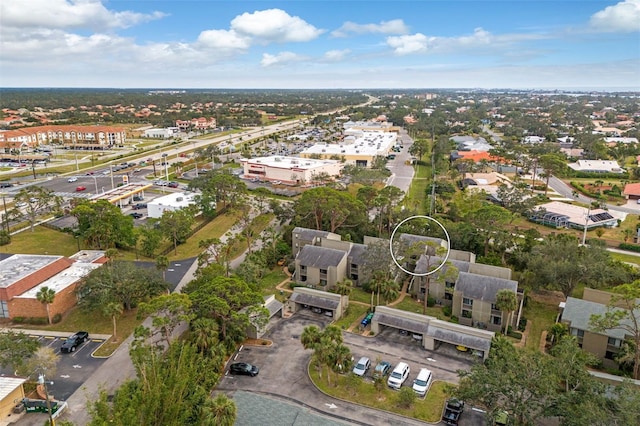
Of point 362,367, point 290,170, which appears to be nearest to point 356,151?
point 290,170

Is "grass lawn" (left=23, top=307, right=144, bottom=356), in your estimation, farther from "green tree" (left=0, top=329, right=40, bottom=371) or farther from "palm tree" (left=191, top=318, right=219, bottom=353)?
"palm tree" (left=191, top=318, right=219, bottom=353)

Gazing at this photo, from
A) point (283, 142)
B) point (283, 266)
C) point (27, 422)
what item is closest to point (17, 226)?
point (283, 266)

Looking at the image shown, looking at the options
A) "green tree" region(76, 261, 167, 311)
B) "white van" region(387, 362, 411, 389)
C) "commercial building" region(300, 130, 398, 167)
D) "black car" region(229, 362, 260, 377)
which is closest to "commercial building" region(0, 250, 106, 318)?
"green tree" region(76, 261, 167, 311)

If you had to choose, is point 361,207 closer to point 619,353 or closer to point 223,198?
point 223,198

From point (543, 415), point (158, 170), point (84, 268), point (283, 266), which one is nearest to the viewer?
Answer: point (543, 415)

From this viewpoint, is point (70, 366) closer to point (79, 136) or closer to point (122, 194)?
point (122, 194)

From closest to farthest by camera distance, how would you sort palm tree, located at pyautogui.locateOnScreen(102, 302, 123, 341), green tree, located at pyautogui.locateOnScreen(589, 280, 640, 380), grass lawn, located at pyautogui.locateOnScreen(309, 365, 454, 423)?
grass lawn, located at pyautogui.locateOnScreen(309, 365, 454, 423)
green tree, located at pyautogui.locateOnScreen(589, 280, 640, 380)
palm tree, located at pyautogui.locateOnScreen(102, 302, 123, 341)
